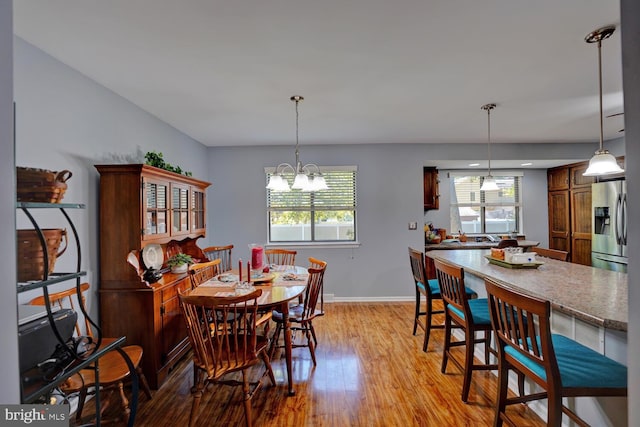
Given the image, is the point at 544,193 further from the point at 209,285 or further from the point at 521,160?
the point at 209,285

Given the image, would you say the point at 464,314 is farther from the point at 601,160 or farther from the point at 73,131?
the point at 73,131

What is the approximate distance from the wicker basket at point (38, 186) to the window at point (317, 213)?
3697mm

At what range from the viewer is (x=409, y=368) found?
8.79 feet

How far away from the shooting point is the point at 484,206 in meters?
5.61

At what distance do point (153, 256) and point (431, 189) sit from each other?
14.1 ft

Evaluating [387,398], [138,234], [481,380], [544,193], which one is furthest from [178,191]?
[544,193]

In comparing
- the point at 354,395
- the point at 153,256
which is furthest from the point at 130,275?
the point at 354,395

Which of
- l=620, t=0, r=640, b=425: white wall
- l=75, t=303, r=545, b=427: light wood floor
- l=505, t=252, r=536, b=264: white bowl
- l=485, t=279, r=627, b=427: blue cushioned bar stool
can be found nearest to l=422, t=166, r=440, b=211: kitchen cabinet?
l=75, t=303, r=545, b=427: light wood floor

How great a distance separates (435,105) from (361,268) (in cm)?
260

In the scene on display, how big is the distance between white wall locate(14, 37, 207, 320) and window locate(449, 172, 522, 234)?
16.7ft

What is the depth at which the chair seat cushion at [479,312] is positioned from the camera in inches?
84.3

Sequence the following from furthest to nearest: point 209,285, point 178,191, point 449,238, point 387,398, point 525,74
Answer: point 449,238 < point 178,191 < point 209,285 < point 525,74 < point 387,398

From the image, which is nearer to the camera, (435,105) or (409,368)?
(409,368)

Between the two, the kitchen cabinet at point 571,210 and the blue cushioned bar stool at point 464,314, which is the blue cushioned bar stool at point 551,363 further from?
the kitchen cabinet at point 571,210
